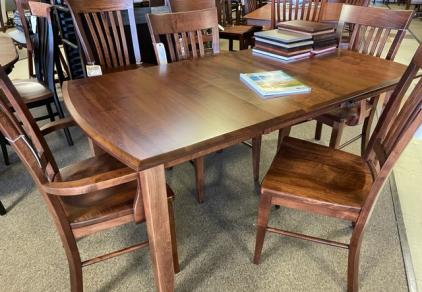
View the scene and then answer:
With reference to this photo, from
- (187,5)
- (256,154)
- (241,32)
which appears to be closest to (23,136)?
(256,154)

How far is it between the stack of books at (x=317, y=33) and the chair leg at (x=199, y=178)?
899 millimetres

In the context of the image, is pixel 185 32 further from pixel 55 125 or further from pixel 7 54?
pixel 7 54

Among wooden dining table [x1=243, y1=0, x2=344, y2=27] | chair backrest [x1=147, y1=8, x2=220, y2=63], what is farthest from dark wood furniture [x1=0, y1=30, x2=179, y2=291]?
wooden dining table [x1=243, y1=0, x2=344, y2=27]

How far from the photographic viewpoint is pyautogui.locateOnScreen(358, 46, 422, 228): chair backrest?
98 cm

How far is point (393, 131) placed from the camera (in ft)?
3.66

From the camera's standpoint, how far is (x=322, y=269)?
4.79 feet

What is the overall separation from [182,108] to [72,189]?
47 cm

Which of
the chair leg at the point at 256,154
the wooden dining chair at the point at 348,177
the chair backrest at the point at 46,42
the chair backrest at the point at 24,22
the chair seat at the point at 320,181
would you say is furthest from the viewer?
the chair backrest at the point at 24,22

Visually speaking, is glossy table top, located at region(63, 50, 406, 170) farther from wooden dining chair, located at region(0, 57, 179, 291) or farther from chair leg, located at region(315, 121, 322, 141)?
chair leg, located at region(315, 121, 322, 141)

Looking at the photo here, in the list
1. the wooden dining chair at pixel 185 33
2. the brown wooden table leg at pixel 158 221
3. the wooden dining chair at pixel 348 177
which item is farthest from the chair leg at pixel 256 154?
the brown wooden table leg at pixel 158 221

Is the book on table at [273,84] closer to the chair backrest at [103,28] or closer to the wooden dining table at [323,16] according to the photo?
the chair backrest at [103,28]

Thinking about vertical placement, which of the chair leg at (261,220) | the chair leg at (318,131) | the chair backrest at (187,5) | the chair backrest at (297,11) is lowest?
the chair leg at (318,131)

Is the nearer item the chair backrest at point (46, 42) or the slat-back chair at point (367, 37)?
the slat-back chair at point (367, 37)

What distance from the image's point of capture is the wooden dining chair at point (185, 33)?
5.69ft
